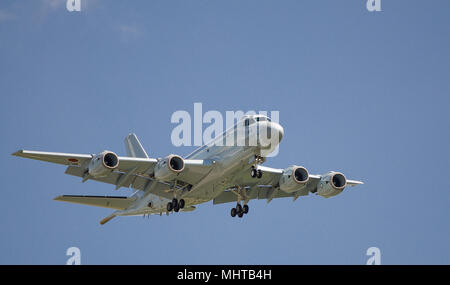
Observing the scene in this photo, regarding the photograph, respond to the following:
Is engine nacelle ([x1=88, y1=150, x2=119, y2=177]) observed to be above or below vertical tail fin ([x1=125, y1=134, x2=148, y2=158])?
below

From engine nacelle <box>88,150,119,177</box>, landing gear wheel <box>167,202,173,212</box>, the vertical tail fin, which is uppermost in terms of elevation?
the vertical tail fin

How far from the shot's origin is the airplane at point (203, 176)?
43.8 m

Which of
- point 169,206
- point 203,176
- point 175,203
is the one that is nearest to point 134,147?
point 169,206

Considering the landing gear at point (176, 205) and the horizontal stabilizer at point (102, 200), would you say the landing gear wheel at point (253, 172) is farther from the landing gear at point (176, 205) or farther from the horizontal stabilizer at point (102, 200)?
the horizontal stabilizer at point (102, 200)

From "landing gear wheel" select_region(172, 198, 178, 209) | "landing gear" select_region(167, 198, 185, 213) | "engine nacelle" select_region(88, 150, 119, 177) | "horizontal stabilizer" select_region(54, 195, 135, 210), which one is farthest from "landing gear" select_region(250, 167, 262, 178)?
"horizontal stabilizer" select_region(54, 195, 135, 210)

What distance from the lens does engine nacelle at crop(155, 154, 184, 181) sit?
4438 centimetres

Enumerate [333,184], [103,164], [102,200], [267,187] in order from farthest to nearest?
[102,200] → [267,187] → [333,184] → [103,164]

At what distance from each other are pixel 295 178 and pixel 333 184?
3195 mm

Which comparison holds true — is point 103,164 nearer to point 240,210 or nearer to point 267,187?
point 240,210

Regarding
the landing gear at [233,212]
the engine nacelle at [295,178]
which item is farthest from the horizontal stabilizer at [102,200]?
the engine nacelle at [295,178]

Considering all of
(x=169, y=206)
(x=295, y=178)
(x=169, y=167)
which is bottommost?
(x=169, y=206)

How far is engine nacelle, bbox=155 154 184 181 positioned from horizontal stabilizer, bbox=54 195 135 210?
9344mm

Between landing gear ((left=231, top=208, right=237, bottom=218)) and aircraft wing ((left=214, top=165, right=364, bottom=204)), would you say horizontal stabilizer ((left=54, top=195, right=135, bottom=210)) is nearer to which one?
aircraft wing ((left=214, top=165, right=364, bottom=204))

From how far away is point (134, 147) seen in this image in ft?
193
